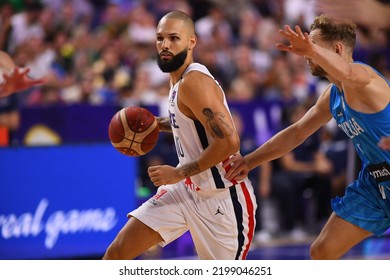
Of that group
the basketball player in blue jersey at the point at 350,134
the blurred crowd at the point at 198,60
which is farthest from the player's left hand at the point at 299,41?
the blurred crowd at the point at 198,60

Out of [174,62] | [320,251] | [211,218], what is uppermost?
[174,62]

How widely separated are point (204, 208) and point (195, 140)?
1.58 ft

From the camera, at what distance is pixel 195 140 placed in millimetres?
5562

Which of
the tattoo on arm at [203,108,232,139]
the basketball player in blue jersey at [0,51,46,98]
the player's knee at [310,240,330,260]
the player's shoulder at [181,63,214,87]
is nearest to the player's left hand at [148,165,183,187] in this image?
the tattoo on arm at [203,108,232,139]

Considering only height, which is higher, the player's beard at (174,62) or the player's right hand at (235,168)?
the player's beard at (174,62)

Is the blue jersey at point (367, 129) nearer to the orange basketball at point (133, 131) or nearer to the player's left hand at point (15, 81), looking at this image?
the orange basketball at point (133, 131)

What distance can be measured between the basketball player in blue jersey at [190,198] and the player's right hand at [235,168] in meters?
0.04

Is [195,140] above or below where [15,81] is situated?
below

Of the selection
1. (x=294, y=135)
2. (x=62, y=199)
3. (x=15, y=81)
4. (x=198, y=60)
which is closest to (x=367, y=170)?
(x=294, y=135)

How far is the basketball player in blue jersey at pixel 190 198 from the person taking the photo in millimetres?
5512

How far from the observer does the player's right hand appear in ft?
18.2

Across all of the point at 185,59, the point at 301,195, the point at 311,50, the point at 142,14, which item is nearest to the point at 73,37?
the point at 142,14

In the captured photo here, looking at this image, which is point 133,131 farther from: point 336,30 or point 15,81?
point 336,30

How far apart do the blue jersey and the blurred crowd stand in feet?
15.2
